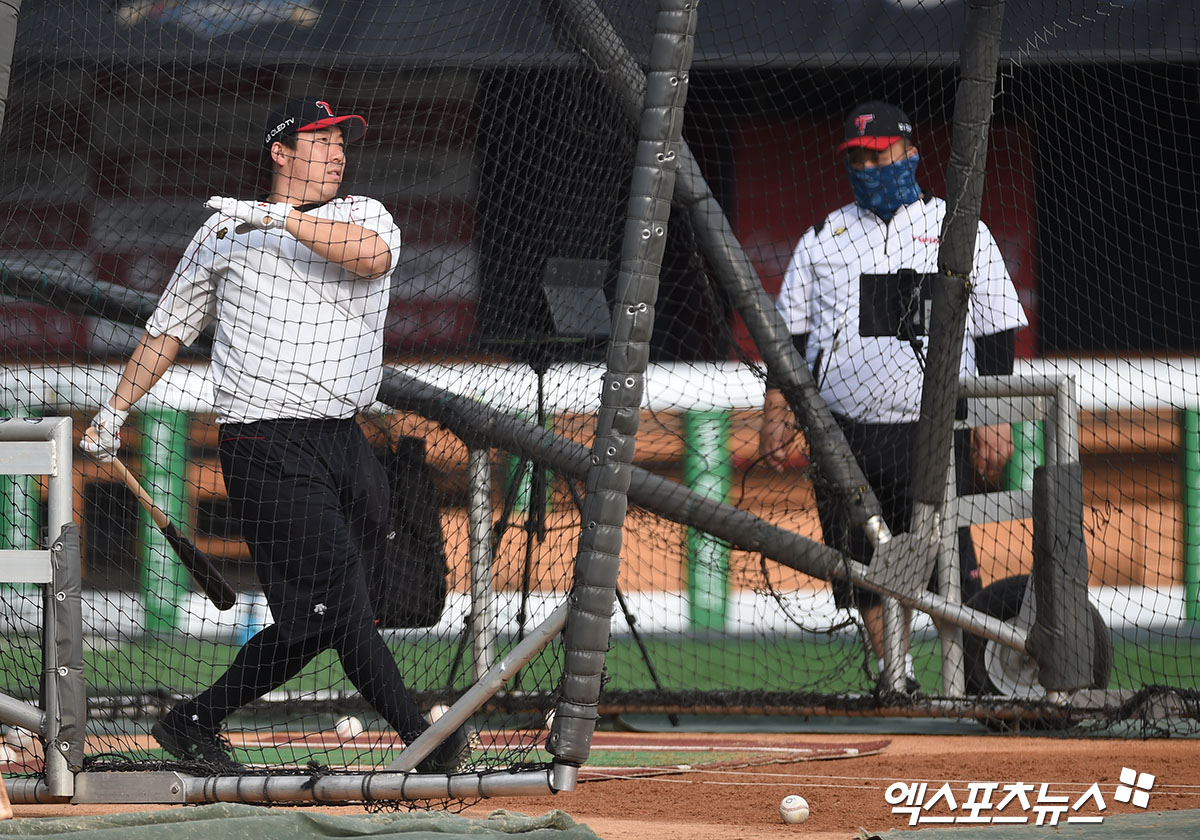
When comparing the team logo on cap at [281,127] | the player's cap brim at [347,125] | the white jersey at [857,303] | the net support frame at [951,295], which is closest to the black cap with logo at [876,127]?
the white jersey at [857,303]

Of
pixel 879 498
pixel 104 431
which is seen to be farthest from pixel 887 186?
pixel 104 431

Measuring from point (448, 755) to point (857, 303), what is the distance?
257 centimetres

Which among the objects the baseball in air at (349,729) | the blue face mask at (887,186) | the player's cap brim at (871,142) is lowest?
the baseball in air at (349,729)

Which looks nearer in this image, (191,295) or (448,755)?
(448,755)

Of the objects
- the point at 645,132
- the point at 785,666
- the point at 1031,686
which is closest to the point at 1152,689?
the point at 1031,686

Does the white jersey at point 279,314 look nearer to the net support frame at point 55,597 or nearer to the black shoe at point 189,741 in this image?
the net support frame at point 55,597

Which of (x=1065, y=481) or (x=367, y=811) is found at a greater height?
(x=1065, y=481)

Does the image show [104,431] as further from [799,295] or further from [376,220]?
[799,295]

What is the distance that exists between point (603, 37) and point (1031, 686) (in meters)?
2.84

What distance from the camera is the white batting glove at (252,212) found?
360 cm

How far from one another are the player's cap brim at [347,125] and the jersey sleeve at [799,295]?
7.06ft

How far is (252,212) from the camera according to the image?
11.9ft

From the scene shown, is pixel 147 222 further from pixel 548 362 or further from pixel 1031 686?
pixel 1031 686

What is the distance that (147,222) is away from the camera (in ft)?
27.5
